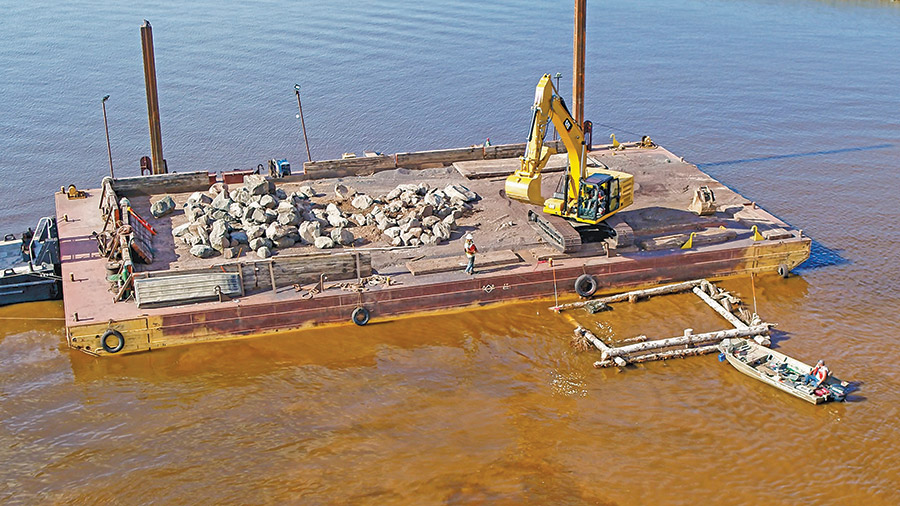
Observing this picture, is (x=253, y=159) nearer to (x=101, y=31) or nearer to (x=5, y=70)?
(x=5, y=70)

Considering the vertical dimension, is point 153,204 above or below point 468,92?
below

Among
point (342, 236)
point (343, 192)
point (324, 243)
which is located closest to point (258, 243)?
point (324, 243)

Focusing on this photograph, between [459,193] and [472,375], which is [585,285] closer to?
[472,375]

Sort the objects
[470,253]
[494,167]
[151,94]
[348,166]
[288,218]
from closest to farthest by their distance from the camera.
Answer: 1. [470,253]
2. [288,218]
3. [151,94]
4. [348,166]
5. [494,167]

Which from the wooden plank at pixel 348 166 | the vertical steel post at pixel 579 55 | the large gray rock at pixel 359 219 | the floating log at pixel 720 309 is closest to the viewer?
the floating log at pixel 720 309

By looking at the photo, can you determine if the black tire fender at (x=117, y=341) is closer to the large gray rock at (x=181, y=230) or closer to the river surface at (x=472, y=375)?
the river surface at (x=472, y=375)

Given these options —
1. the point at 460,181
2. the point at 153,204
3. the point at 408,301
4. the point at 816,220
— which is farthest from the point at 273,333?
the point at 816,220

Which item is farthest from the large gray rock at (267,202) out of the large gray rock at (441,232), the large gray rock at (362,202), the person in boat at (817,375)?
the person in boat at (817,375)
